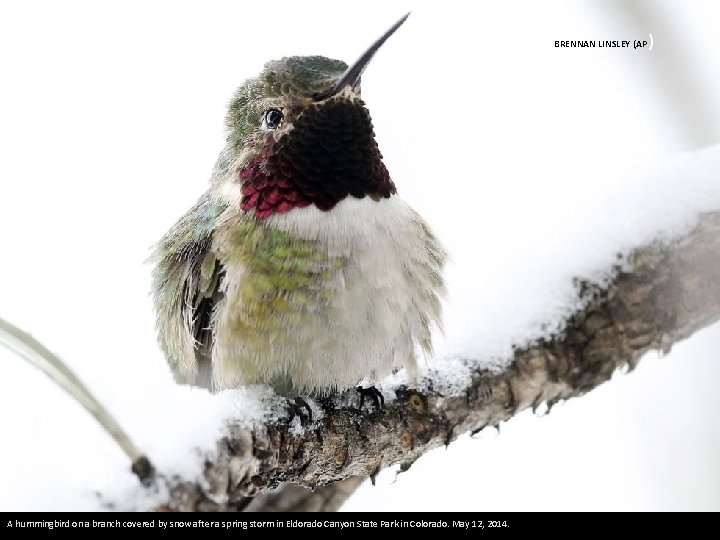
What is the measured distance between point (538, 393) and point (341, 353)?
86cm

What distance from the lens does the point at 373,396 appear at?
3312mm

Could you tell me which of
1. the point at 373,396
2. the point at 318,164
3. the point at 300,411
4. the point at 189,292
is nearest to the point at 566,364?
the point at 373,396

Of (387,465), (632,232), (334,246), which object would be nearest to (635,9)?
(632,232)

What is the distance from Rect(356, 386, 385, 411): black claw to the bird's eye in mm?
1336

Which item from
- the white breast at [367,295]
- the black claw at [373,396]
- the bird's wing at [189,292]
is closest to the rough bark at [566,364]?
the black claw at [373,396]

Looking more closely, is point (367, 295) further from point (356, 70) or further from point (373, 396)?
point (356, 70)

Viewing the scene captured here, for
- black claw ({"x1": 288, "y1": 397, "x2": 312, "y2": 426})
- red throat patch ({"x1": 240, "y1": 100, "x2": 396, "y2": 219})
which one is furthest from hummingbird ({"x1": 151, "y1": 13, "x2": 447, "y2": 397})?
black claw ({"x1": 288, "y1": 397, "x2": 312, "y2": 426})

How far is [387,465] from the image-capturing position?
10.9 feet

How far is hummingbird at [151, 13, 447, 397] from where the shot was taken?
3.28 m

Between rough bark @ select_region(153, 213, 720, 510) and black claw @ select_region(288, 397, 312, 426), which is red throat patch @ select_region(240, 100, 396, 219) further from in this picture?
rough bark @ select_region(153, 213, 720, 510)

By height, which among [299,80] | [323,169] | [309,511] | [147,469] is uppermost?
[299,80]
